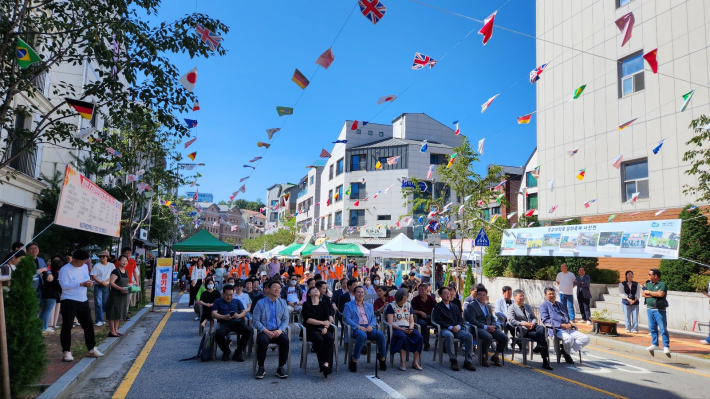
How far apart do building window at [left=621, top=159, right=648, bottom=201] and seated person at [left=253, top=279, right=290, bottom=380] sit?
1525 cm

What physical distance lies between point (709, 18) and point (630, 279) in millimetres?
9504

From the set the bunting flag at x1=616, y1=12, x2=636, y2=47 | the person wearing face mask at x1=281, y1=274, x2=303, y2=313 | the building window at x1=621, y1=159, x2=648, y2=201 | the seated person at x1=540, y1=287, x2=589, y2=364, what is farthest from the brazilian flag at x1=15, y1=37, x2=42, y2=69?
the building window at x1=621, y1=159, x2=648, y2=201

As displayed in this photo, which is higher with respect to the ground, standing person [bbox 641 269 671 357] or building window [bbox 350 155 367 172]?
building window [bbox 350 155 367 172]

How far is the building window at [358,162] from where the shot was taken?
53.1 meters

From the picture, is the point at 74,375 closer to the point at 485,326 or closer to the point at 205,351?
the point at 205,351

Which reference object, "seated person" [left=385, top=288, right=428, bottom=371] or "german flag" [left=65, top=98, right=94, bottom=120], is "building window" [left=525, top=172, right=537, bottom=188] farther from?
"german flag" [left=65, top=98, right=94, bottom=120]

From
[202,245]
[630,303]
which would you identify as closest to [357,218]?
[202,245]

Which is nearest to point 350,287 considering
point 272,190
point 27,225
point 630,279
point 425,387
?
point 425,387

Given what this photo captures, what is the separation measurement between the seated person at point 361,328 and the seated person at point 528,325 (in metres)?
2.81

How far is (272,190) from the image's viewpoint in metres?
97.0

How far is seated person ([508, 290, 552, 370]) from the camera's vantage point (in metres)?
8.62

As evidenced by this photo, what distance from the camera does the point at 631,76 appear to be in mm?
18109

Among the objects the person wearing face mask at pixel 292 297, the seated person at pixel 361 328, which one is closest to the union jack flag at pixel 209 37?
the seated person at pixel 361 328

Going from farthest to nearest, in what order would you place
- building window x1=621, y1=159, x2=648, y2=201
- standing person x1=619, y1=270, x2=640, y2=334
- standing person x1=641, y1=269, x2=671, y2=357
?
building window x1=621, y1=159, x2=648, y2=201 → standing person x1=619, y1=270, x2=640, y2=334 → standing person x1=641, y1=269, x2=671, y2=357
